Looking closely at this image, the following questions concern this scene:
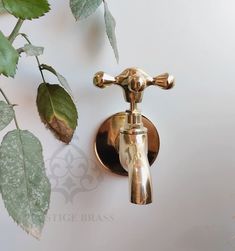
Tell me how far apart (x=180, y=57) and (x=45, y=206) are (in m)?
0.41

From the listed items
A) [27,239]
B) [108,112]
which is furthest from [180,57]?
[27,239]

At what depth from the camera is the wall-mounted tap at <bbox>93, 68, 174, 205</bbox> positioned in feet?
1.85

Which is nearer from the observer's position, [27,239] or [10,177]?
[10,177]

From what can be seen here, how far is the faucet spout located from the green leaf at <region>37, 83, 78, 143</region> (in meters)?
0.10

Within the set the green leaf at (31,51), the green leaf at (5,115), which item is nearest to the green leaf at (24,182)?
the green leaf at (5,115)

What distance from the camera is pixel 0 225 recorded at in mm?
724

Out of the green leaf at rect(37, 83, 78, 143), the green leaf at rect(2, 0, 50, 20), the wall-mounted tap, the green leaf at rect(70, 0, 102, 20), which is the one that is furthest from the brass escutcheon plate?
the green leaf at rect(2, 0, 50, 20)

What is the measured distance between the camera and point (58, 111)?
60cm

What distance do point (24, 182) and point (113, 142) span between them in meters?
0.28

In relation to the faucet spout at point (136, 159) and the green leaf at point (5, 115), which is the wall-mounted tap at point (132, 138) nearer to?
the faucet spout at point (136, 159)

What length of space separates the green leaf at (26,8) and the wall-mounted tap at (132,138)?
21 centimetres

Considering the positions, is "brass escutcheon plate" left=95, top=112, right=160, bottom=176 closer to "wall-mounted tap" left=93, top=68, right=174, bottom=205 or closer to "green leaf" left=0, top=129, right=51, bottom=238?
"wall-mounted tap" left=93, top=68, right=174, bottom=205

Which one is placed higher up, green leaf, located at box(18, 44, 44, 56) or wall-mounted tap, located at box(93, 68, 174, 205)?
green leaf, located at box(18, 44, 44, 56)

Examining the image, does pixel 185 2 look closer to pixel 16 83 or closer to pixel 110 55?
pixel 110 55
